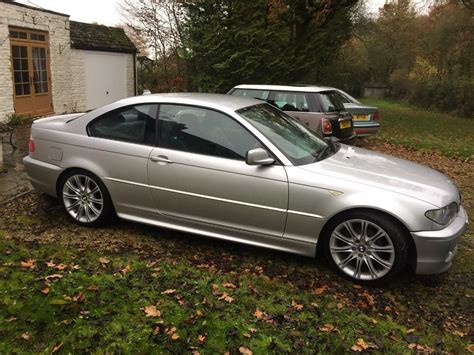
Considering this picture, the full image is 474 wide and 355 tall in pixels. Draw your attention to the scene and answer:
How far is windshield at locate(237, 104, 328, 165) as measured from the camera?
14.1 feet

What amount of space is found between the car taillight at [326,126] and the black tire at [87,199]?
16.9 feet

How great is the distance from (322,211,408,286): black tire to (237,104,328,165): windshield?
0.72 metres

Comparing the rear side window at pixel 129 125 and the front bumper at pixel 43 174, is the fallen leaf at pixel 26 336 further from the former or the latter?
the front bumper at pixel 43 174

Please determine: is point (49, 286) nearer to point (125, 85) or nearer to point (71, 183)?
point (71, 183)

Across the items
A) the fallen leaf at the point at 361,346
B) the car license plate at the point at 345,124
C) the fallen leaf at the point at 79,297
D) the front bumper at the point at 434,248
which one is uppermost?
the car license plate at the point at 345,124

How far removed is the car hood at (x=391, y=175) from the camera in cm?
385

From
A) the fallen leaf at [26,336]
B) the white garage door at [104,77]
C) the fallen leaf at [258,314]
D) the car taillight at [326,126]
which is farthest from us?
the white garage door at [104,77]

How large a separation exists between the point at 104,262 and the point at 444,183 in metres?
3.33

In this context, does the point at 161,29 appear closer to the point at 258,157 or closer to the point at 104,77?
the point at 104,77

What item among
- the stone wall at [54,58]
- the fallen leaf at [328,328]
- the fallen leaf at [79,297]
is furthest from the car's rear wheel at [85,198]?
the stone wall at [54,58]

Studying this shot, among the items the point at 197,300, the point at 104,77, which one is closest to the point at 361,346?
the point at 197,300

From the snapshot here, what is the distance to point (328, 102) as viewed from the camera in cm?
929

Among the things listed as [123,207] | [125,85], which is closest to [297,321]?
[123,207]

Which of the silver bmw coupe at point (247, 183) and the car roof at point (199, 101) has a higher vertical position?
the car roof at point (199, 101)
